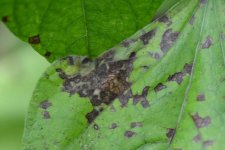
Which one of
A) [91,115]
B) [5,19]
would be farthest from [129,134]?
[5,19]

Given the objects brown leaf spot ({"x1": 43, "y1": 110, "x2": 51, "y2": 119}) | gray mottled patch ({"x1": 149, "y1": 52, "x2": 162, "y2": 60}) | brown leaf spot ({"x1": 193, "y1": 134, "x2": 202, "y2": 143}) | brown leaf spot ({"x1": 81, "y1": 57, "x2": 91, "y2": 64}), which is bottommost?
brown leaf spot ({"x1": 43, "y1": 110, "x2": 51, "y2": 119})

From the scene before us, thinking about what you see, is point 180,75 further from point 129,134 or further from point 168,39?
point 129,134

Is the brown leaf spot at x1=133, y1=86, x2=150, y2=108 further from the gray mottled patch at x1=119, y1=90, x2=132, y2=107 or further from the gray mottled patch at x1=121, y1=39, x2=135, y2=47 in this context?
the gray mottled patch at x1=121, y1=39, x2=135, y2=47

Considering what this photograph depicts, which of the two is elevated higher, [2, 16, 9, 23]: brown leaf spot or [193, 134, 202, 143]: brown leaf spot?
[2, 16, 9, 23]: brown leaf spot

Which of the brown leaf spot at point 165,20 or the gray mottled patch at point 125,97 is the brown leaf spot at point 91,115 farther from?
the brown leaf spot at point 165,20

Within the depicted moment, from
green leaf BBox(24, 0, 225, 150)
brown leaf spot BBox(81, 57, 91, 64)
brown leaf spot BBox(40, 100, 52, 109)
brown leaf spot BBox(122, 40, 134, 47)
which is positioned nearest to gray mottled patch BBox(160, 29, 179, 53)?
green leaf BBox(24, 0, 225, 150)
